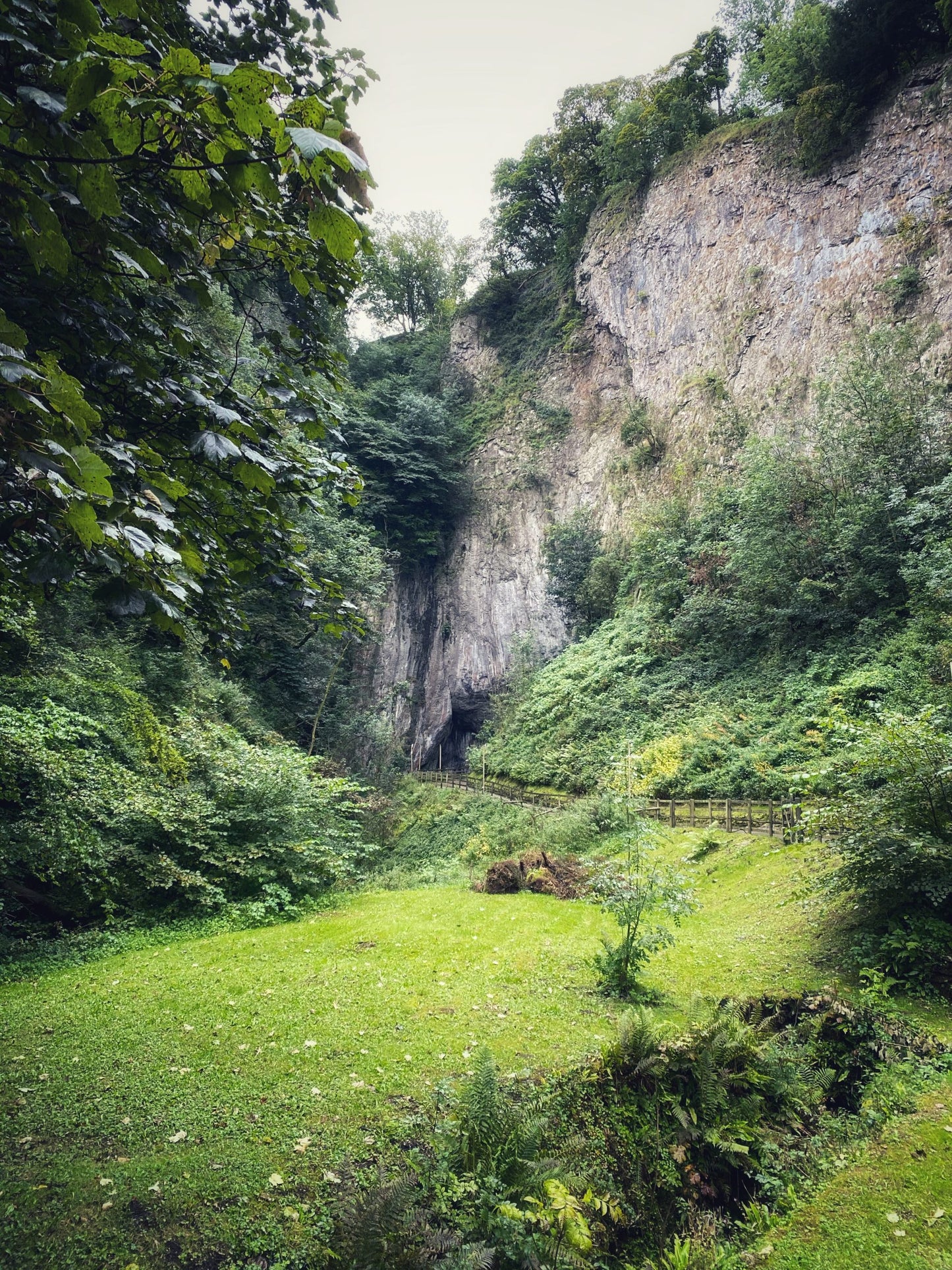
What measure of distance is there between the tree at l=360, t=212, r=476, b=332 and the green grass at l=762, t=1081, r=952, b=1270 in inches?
1591

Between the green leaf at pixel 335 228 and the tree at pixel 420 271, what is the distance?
130 ft

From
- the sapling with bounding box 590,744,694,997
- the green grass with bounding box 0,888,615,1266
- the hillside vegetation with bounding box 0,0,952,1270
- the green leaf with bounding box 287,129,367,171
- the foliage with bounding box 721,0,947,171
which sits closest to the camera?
the green leaf with bounding box 287,129,367,171

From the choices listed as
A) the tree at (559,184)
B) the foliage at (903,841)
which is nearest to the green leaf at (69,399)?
the foliage at (903,841)

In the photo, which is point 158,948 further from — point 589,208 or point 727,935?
point 589,208

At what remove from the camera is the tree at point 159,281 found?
1313 mm

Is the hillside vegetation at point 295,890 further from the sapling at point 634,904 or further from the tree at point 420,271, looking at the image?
the tree at point 420,271

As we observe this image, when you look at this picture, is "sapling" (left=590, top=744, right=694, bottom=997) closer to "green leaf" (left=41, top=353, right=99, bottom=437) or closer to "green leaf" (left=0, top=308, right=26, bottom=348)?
"green leaf" (left=41, top=353, right=99, bottom=437)

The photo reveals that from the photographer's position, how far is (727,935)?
21.5 feet

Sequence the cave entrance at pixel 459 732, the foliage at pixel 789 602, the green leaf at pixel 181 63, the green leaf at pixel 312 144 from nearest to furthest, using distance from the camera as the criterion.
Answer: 1. the green leaf at pixel 312 144
2. the green leaf at pixel 181 63
3. the foliage at pixel 789 602
4. the cave entrance at pixel 459 732

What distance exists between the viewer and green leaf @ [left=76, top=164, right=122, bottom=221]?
54.2 inches

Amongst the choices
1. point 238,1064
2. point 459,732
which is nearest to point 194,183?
point 238,1064

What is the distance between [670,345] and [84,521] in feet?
87.2

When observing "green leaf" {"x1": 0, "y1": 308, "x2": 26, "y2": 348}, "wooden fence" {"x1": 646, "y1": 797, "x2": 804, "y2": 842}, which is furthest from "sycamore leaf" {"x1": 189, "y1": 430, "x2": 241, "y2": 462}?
"wooden fence" {"x1": 646, "y1": 797, "x2": 804, "y2": 842}

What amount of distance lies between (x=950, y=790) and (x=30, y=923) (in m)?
8.94
